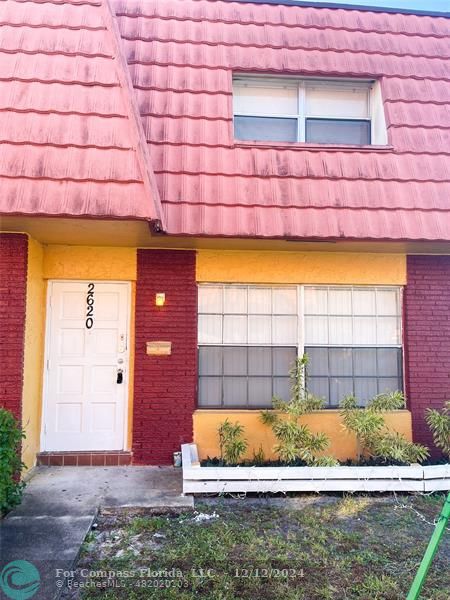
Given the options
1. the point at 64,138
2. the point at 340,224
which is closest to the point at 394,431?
the point at 340,224

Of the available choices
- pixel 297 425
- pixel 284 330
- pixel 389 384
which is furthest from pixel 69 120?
pixel 389 384

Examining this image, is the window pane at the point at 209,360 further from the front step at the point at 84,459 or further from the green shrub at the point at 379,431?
the green shrub at the point at 379,431

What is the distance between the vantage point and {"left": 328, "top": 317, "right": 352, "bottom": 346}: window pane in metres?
6.32

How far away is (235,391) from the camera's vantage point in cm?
616

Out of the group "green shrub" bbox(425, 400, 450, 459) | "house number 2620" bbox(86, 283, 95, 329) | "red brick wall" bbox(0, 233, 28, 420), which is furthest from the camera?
"house number 2620" bbox(86, 283, 95, 329)

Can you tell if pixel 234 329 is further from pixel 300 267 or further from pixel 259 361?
pixel 300 267

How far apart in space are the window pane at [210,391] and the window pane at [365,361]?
201cm

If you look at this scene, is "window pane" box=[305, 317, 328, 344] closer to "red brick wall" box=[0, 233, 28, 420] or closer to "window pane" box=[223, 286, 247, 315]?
"window pane" box=[223, 286, 247, 315]

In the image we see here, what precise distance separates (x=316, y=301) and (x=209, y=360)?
5.82ft

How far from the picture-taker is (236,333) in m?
6.24

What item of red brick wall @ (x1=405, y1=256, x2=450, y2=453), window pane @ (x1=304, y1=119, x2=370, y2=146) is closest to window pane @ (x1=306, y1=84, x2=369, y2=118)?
window pane @ (x1=304, y1=119, x2=370, y2=146)

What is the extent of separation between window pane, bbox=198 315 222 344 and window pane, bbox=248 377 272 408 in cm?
76

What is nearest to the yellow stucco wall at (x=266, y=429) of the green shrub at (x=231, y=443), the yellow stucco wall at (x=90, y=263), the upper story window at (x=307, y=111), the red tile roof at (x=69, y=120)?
the green shrub at (x=231, y=443)

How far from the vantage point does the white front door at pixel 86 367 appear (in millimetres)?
5914
